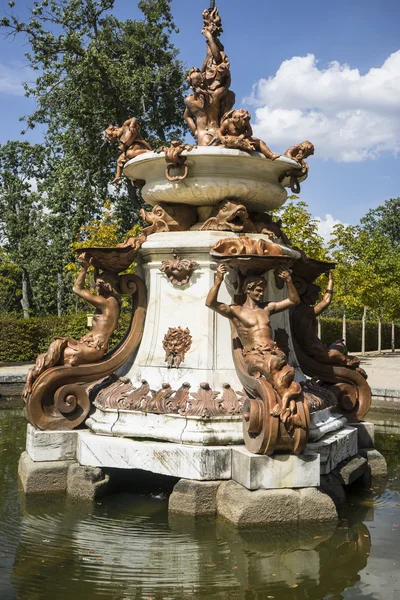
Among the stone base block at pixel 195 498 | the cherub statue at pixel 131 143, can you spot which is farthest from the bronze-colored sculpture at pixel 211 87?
the stone base block at pixel 195 498

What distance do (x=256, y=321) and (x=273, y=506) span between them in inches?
54.2

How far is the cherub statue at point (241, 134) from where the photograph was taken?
5.33 meters

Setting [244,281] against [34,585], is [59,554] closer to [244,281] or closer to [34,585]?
[34,585]

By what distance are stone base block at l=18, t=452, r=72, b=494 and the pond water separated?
0.47ft

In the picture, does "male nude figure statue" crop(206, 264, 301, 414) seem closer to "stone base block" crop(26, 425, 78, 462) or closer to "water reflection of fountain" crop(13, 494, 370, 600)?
"water reflection of fountain" crop(13, 494, 370, 600)

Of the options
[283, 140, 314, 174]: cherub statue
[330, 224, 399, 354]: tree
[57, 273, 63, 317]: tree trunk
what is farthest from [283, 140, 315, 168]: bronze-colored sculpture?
[57, 273, 63, 317]: tree trunk

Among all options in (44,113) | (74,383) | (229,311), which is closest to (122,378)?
(74,383)

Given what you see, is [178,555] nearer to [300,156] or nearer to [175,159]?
[175,159]

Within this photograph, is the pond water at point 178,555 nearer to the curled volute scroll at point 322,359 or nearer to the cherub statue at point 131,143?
the curled volute scroll at point 322,359

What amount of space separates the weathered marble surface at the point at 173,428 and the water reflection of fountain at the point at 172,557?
1.84 ft

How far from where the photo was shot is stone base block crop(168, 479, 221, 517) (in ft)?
14.8

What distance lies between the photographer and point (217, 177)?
5531 millimetres

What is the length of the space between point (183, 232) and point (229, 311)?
1036 mm

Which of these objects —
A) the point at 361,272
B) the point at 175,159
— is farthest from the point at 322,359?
the point at 361,272
